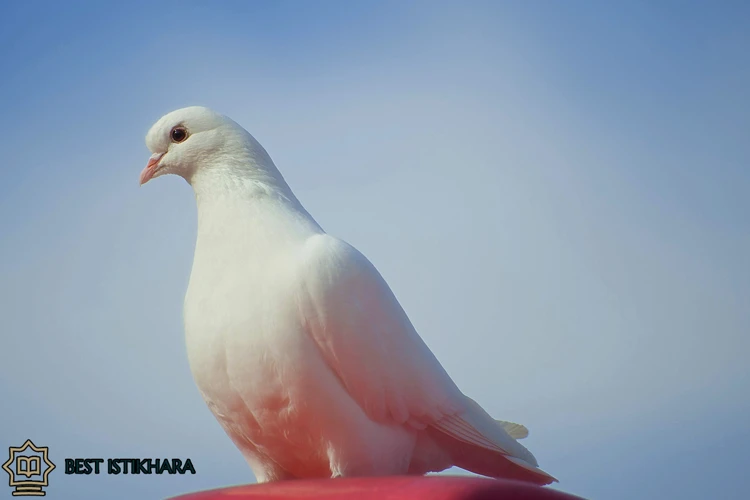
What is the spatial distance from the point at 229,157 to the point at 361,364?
3.69 feet

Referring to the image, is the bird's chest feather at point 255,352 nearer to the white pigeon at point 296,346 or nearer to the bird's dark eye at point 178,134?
the white pigeon at point 296,346

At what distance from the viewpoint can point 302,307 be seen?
10.1 feet

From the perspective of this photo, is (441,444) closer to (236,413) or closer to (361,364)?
(361,364)

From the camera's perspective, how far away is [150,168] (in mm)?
3672

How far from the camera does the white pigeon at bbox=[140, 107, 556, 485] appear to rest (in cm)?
306

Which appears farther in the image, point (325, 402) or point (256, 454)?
point (256, 454)

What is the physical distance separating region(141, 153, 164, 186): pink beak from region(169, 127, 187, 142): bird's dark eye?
102 mm

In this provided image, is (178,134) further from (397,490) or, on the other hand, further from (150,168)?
(397,490)

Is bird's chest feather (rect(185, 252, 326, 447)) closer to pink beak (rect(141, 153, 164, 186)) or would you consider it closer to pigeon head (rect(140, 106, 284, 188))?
pigeon head (rect(140, 106, 284, 188))

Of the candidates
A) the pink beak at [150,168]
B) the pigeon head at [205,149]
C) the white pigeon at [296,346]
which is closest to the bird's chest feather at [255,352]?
the white pigeon at [296,346]

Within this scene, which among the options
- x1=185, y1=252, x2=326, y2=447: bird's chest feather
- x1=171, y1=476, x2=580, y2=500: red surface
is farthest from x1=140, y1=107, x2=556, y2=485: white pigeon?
x1=171, y1=476, x2=580, y2=500: red surface

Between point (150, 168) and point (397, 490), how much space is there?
1.97m

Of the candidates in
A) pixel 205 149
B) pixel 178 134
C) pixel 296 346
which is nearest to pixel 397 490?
pixel 296 346

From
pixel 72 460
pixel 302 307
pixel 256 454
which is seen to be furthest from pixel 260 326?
pixel 72 460
